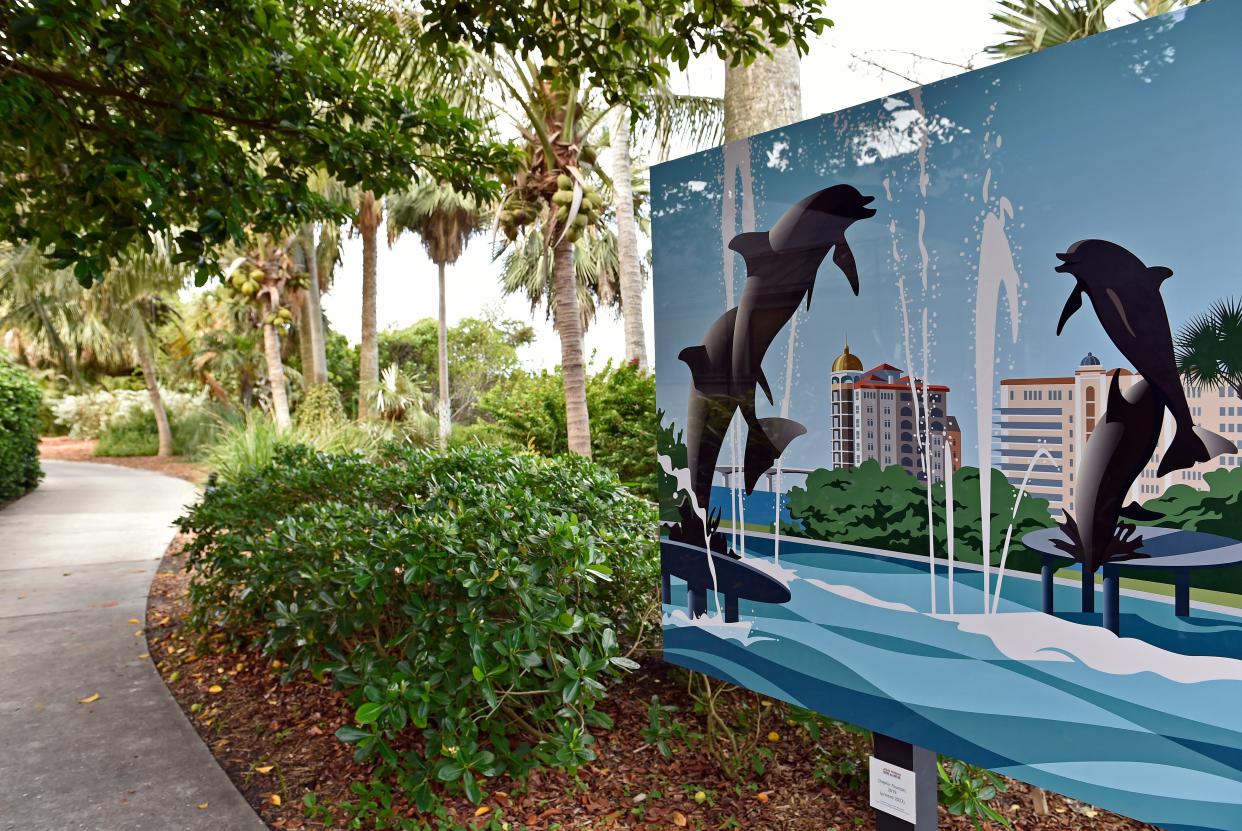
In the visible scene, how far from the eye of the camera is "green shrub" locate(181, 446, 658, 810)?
9.48ft

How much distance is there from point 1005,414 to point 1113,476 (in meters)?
0.27

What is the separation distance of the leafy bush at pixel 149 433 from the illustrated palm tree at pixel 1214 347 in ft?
78.5

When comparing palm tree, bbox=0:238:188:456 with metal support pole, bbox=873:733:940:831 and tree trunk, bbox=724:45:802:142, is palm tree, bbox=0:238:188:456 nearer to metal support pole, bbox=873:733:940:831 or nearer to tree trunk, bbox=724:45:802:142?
tree trunk, bbox=724:45:802:142

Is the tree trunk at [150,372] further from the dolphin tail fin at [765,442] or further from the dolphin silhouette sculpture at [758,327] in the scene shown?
the dolphin tail fin at [765,442]

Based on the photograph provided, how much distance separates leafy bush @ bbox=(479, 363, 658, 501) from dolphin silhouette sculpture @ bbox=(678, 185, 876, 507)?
25.8ft

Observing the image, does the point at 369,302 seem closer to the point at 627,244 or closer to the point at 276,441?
the point at 627,244

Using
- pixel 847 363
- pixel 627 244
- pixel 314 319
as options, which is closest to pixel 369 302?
pixel 314 319

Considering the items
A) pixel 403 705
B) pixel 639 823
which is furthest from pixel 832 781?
pixel 403 705

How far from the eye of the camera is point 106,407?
30312 mm

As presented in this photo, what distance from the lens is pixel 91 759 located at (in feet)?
12.8

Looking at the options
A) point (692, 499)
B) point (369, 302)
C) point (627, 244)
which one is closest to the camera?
point (692, 499)

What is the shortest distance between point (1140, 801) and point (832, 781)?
1.49 m

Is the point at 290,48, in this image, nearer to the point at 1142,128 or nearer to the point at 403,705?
the point at 403,705

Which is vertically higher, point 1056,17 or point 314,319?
point 1056,17
